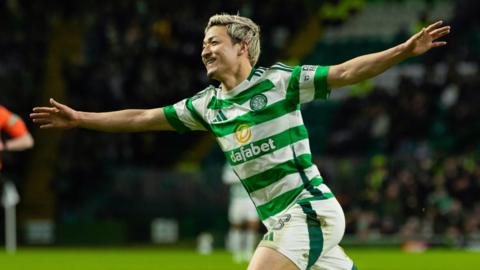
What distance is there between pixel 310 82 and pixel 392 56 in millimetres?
606

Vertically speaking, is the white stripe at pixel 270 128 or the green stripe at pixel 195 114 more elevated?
the green stripe at pixel 195 114

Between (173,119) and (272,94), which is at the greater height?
(272,94)

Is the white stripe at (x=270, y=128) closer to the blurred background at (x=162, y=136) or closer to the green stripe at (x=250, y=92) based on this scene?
the green stripe at (x=250, y=92)

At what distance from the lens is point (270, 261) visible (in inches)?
267

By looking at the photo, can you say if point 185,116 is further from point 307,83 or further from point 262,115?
point 307,83

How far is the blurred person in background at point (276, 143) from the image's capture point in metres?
6.93

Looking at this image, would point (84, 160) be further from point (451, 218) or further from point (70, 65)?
point (451, 218)

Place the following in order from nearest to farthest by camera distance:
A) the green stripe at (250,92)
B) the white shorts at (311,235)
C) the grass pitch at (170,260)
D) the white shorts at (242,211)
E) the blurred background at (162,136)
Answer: the white shorts at (311,235) < the green stripe at (250,92) < the grass pitch at (170,260) < the white shorts at (242,211) < the blurred background at (162,136)

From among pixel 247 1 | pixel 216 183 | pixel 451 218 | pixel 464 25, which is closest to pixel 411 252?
pixel 451 218

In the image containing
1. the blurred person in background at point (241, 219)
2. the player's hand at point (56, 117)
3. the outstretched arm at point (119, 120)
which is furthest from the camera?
the blurred person in background at point (241, 219)

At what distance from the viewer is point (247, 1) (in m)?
27.1

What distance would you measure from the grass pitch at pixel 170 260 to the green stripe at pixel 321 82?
10.4m

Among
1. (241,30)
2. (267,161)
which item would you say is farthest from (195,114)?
(267,161)

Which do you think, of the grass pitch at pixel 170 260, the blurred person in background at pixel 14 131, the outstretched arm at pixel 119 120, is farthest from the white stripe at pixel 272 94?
the grass pitch at pixel 170 260
